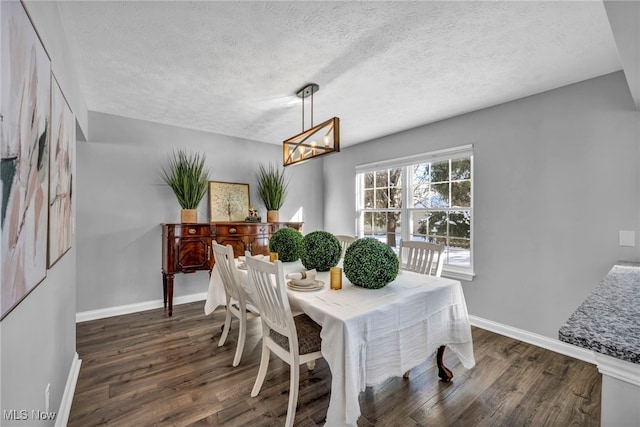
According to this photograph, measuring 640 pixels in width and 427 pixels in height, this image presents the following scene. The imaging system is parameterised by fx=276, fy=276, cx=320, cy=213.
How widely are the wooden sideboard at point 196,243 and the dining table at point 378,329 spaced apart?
1.98m

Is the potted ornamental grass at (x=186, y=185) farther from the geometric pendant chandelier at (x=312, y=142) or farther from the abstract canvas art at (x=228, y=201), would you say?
the geometric pendant chandelier at (x=312, y=142)

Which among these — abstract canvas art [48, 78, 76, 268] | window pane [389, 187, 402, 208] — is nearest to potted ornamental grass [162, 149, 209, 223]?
abstract canvas art [48, 78, 76, 268]

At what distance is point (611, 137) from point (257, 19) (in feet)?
9.87

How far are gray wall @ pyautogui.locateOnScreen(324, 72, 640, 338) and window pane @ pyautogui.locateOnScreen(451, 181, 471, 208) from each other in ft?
0.45

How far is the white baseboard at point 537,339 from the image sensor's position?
2.46 metres

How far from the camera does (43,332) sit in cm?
129

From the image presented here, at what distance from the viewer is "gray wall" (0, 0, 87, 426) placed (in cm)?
91

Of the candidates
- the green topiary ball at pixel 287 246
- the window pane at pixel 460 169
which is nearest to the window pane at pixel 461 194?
the window pane at pixel 460 169

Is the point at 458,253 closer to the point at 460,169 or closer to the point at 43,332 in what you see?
the point at 460,169

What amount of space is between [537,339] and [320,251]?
2361 millimetres

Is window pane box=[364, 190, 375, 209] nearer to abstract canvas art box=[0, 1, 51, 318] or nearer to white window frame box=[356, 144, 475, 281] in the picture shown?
white window frame box=[356, 144, 475, 281]

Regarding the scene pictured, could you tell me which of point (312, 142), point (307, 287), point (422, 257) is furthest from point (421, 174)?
point (307, 287)

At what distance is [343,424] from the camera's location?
1403 millimetres

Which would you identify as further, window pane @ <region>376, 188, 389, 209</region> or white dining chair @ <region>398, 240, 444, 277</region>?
window pane @ <region>376, 188, 389, 209</region>
